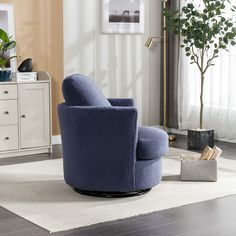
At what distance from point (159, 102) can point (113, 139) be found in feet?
12.0

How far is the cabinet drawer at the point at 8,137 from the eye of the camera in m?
5.83

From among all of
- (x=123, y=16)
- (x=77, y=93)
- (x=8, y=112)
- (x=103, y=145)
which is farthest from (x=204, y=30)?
(x=103, y=145)

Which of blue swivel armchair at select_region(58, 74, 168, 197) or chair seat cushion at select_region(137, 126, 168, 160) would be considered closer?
blue swivel armchair at select_region(58, 74, 168, 197)

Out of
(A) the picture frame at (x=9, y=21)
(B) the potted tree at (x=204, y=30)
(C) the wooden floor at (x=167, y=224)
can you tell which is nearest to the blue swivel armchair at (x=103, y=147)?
(C) the wooden floor at (x=167, y=224)

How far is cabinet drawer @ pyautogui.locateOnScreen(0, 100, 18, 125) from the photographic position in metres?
5.80

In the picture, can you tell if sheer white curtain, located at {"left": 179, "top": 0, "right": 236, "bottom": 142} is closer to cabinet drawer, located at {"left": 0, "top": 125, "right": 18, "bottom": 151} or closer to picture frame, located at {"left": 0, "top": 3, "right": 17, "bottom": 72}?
picture frame, located at {"left": 0, "top": 3, "right": 17, "bottom": 72}

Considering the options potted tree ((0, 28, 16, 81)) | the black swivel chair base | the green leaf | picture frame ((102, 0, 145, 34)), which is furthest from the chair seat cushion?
picture frame ((102, 0, 145, 34))

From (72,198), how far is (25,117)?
1.90 metres

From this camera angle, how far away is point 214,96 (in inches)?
277

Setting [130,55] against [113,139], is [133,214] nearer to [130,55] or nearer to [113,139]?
[113,139]

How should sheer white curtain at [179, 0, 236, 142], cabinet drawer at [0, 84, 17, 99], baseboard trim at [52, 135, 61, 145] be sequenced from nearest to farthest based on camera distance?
cabinet drawer at [0, 84, 17, 99] < baseboard trim at [52, 135, 61, 145] < sheer white curtain at [179, 0, 236, 142]

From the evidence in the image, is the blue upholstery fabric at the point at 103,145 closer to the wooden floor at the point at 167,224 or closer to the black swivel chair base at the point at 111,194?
the black swivel chair base at the point at 111,194

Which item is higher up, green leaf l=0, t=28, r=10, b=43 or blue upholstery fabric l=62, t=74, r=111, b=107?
green leaf l=0, t=28, r=10, b=43

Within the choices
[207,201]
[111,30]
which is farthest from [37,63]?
[207,201]
